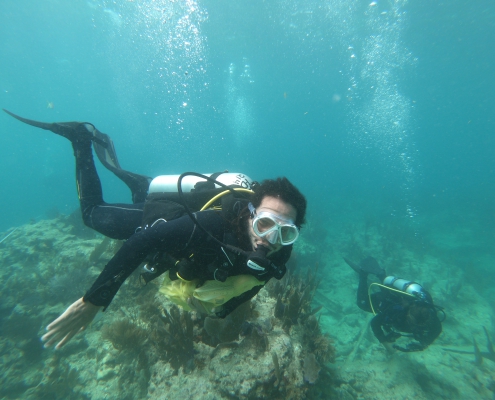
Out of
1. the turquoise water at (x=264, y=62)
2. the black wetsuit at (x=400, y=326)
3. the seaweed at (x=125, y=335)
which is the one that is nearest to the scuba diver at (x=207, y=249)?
the seaweed at (x=125, y=335)

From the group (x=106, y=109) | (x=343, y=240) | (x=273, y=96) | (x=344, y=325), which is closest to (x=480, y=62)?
(x=273, y=96)

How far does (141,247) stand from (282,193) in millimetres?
1637

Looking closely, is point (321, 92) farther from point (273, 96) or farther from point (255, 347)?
point (255, 347)

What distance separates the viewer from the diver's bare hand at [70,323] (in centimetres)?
195

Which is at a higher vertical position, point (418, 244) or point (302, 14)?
point (302, 14)

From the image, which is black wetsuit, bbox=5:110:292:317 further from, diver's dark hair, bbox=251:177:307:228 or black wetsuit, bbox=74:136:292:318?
diver's dark hair, bbox=251:177:307:228

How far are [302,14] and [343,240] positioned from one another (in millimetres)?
28420

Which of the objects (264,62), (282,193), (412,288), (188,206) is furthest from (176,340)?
(264,62)

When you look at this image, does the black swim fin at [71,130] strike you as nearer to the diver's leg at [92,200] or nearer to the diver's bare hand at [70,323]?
the diver's leg at [92,200]

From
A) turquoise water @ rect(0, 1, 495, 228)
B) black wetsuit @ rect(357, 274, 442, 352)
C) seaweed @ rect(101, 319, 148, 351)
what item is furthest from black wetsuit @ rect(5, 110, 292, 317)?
turquoise water @ rect(0, 1, 495, 228)

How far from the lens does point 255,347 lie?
3725mm

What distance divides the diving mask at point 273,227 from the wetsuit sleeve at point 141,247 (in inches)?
18.6

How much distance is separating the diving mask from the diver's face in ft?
0.16

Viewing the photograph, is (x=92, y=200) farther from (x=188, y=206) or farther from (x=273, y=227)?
(x=273, y=227)
